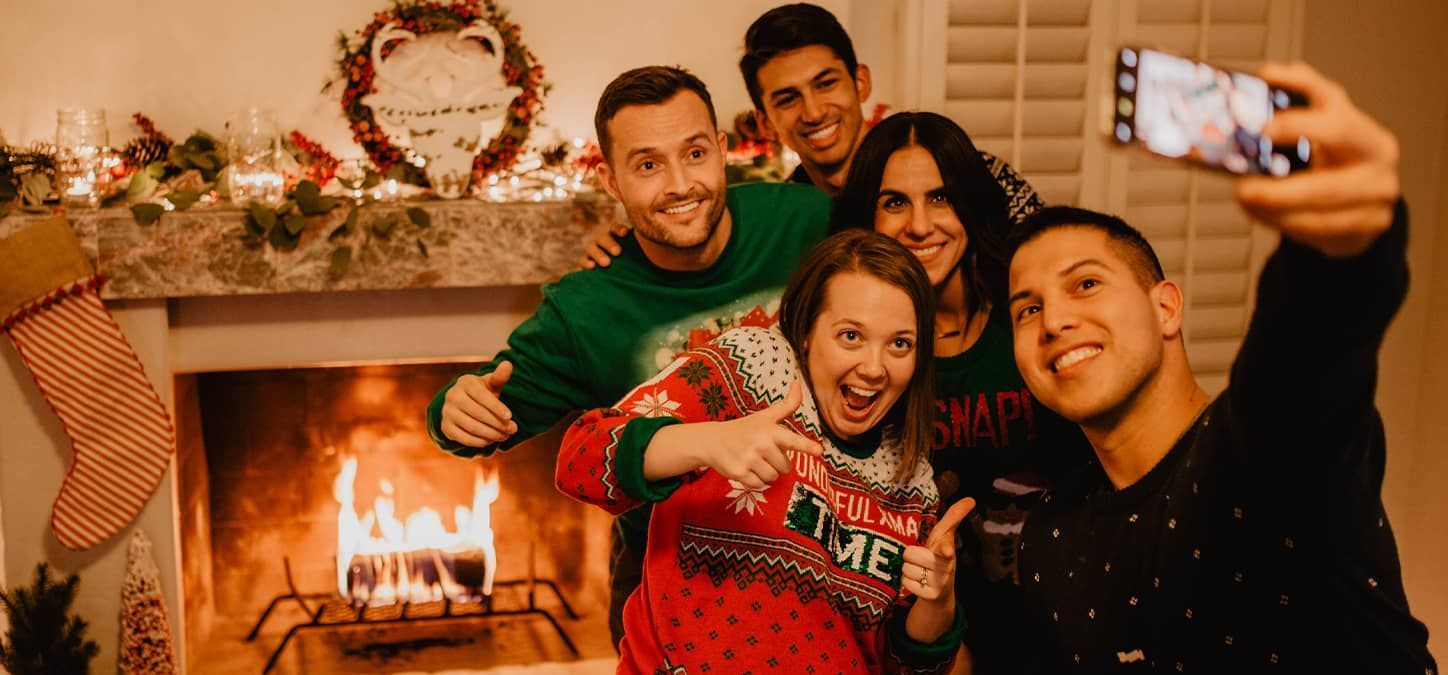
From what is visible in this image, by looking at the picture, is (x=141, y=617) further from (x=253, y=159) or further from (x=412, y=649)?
(x=253, y=159)

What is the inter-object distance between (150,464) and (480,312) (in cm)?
87

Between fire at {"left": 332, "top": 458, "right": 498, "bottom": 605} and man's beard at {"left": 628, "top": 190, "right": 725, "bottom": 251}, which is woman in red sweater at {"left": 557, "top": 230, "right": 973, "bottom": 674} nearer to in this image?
man's beard at {"left": 628, "top": 190, "right": 725, "bottom": 251}

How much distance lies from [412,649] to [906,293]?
208 cm

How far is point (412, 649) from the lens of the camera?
116 inches

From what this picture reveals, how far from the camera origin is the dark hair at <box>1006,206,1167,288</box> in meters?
1.31

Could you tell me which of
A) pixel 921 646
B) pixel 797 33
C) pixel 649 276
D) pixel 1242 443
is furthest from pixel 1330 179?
pixel 797 33

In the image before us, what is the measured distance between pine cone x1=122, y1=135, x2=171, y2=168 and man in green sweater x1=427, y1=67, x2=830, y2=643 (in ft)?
4.81

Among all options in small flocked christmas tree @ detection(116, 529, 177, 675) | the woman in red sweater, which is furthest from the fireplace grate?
the woman in red sweater

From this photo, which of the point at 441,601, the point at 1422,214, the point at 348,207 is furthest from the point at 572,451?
the point at 1422,214

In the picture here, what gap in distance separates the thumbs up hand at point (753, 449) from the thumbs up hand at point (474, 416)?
0.46 meters

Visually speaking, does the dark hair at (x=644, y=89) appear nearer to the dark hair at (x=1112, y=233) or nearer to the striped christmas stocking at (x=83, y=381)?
the dark hair at (x=1112, y=233)

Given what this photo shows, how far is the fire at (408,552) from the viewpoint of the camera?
9.79 ft

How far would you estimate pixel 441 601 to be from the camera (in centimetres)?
301

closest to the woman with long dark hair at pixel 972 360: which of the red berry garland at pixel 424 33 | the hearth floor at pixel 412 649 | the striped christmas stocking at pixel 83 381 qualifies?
the red berry garland at pixel 424 33
